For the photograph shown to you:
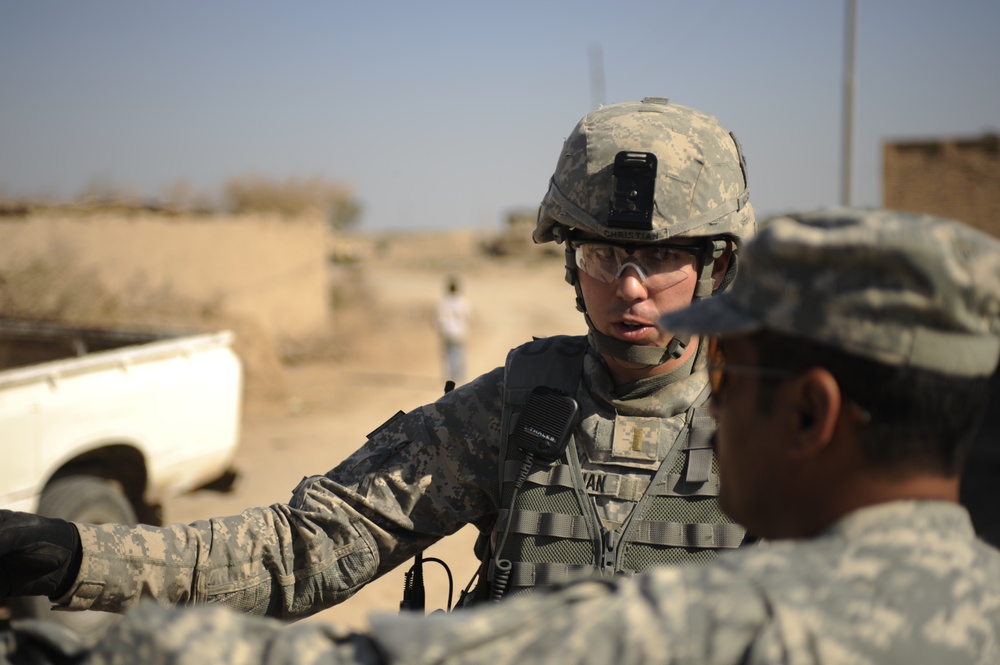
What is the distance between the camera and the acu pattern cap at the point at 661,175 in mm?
2371

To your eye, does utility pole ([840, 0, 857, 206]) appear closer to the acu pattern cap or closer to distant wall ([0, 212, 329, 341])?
distant wall ([0, 212, 329, 341])

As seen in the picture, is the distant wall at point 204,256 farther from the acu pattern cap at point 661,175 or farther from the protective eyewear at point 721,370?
the protective eyewear at point 721,370

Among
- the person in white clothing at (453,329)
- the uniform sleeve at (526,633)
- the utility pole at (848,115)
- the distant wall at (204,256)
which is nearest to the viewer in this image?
the uniform sleeve at (526,633)

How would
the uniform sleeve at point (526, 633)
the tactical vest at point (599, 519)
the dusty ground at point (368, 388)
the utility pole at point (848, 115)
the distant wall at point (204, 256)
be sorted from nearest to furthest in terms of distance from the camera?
the uniform sleeve at point (526, 633)
the tactical vest at point (599, 519)
the dusty ground at point (368, 388)
the distant wall at point (204, 256)
the utility pole at point (848, 115)

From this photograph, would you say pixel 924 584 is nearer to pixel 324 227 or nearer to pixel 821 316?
pixel 821 316

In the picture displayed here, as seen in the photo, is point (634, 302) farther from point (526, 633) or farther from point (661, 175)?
point (526, 633)

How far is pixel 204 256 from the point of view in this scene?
14.9 metres

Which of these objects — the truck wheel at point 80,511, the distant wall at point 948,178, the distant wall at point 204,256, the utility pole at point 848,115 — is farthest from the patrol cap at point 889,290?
the distant wall at point 948,178

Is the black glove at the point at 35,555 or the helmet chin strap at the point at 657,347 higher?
the helmet chin strap at the point at 657,347

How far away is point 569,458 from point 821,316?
1124 mm

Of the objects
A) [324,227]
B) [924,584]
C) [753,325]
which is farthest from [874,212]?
[324,227]

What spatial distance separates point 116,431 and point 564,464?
12.8ft

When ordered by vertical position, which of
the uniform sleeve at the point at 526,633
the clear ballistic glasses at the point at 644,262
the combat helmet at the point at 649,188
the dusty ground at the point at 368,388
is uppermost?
the combat helmet at the point at 649,188

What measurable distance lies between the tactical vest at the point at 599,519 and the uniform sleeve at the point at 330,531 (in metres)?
0.11
